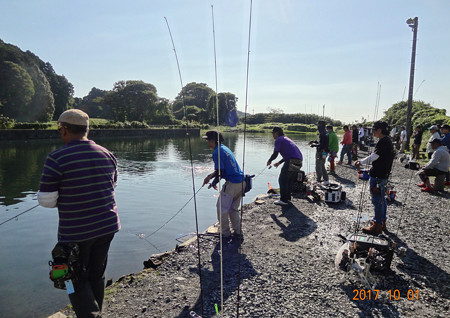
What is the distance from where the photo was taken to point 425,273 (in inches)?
174

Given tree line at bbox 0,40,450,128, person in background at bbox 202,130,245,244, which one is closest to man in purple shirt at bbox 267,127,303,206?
person in background at bbox 202,130,245,244

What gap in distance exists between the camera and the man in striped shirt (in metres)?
2.46

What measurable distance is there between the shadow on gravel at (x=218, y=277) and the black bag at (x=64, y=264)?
156 cm

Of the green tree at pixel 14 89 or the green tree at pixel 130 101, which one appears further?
the green tree at pixel 130 101

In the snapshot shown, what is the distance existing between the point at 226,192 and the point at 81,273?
127 inches

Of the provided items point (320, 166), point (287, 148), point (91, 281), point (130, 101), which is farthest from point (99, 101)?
point (91, 281)

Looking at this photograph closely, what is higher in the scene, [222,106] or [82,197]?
[222,106]

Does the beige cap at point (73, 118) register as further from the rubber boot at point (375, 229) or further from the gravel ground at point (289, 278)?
the rubber boot at point (375, 229)

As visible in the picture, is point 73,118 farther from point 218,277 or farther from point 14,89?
point 14,89

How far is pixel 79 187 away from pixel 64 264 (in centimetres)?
67

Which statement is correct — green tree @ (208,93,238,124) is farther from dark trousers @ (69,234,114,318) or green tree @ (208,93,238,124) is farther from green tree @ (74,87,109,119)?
dark trousers @ (69,234,114,318)

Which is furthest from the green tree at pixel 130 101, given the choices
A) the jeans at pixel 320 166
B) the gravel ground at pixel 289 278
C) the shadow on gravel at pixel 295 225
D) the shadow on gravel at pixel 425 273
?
the shadow on gravel at pixel 425 273

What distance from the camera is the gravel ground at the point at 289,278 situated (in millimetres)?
3621

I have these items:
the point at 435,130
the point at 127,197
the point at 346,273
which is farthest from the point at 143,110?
the point at 346,273
